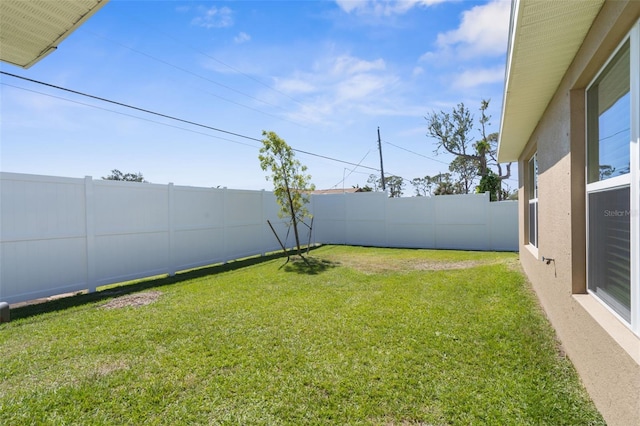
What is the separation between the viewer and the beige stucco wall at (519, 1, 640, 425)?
1.82m

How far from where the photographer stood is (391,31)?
25.1 feet

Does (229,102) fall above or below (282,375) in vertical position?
above

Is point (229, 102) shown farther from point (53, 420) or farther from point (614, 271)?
point (614, 271)

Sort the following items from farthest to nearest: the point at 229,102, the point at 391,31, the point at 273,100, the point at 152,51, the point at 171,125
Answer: the point at 273,100, the point at 229,102, the point at 171,125, the point at 152,51, the point at 391,31

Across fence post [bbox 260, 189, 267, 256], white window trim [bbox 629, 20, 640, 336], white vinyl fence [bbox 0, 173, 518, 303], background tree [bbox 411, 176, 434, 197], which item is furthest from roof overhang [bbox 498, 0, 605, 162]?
background tree [bbox 411, 176, 434, 197]

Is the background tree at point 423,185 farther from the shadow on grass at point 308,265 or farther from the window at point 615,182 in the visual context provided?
the window at point 615,182

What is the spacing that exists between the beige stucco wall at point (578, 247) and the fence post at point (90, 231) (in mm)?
7745

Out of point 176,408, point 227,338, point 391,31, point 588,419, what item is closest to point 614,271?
point 588,419

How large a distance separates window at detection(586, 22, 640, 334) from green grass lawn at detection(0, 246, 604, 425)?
3.02ft

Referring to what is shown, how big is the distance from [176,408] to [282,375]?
2.95ft

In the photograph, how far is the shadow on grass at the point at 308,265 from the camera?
7.93 metres

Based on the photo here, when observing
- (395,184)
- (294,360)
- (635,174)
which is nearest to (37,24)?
(294,360)

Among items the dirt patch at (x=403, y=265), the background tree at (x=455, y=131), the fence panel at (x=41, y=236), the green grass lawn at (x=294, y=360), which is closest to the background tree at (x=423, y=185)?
the background tree at (x=455, y=131)

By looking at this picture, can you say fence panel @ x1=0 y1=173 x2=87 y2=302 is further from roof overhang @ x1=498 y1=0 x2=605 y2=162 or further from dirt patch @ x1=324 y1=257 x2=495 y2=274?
roof overhang @ x1=498 y1=0 x2=605 y2=162
